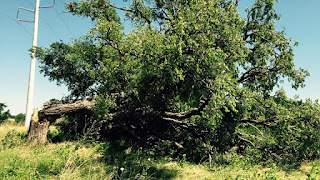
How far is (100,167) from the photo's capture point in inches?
350

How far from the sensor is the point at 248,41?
12516 mm

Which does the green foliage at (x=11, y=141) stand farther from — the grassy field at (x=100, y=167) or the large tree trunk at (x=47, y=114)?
the large tree trunk at (x=47, y=114)

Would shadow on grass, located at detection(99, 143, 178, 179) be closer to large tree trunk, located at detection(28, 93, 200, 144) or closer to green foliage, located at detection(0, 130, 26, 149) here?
large tree trunk, located at detection(28, 93, 200, 144)

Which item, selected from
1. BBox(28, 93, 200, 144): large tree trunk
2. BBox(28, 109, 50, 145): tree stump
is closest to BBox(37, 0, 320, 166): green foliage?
BBox(28, 93, 200, 144): large tree trunk

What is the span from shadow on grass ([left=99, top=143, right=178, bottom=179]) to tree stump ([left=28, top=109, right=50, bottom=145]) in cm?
303

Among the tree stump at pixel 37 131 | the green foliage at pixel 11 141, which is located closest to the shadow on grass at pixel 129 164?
the tree stump at pixel 37 131

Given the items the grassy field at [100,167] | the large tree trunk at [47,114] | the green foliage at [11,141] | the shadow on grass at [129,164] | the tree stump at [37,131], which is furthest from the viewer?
the large tree trunk at [47,114]

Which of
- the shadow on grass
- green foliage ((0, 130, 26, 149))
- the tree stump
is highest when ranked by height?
the tree stump

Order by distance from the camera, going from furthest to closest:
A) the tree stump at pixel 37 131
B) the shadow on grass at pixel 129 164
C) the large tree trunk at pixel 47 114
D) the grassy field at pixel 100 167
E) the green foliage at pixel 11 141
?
the large tree trunk at pixel 47 114 → the tree stump at pixel 37 131 → the green foliage at pixel 11 141 → the shadow on grass at pixel 129 164 → the grassy field at pixel 100 167

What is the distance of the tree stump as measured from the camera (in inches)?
464

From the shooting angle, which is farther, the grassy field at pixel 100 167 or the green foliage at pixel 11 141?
the green foliage at pixel 11 141

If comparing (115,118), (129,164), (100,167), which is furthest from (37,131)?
(129,164)

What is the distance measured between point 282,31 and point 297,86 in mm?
2825

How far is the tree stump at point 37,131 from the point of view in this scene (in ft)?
38.7
